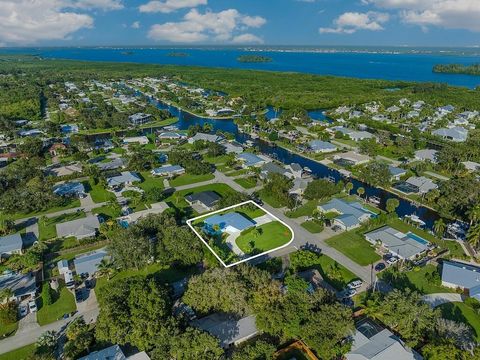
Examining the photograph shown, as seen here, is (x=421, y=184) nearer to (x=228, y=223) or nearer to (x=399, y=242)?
(x=399, y=242)

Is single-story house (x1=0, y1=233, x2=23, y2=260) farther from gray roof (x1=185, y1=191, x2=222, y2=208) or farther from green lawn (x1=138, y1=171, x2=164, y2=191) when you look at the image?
gray roof (x1=185, y1=191, x2=222, y2=208)

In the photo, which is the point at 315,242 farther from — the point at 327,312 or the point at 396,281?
the point at 327,312

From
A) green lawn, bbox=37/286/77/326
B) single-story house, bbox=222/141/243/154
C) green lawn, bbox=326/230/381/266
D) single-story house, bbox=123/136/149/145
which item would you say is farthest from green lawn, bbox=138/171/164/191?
green lawn, bbox=326/230/381/266

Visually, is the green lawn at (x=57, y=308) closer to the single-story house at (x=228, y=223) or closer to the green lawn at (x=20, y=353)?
the green lawn at (x=20, y=353)

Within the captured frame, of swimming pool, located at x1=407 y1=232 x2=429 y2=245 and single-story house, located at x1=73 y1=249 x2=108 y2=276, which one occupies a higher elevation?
single-story house, located at x1=73 y1=249 x2=108 y2=276

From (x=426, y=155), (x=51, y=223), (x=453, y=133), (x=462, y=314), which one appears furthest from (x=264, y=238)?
(x=453, y=133)

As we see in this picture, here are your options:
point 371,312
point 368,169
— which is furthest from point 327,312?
point 368,169
